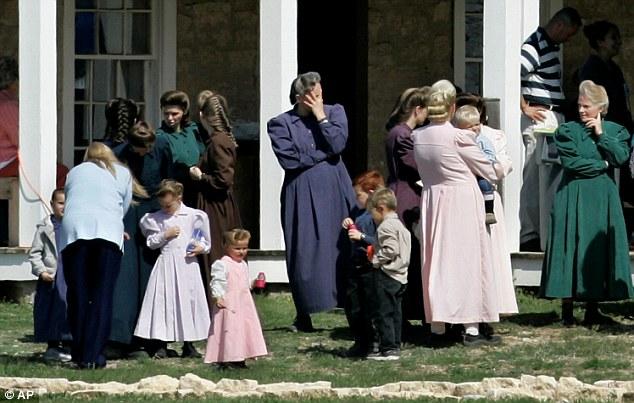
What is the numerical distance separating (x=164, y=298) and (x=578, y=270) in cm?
301

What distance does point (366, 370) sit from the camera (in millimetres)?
13172

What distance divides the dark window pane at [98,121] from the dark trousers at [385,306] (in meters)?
6.54

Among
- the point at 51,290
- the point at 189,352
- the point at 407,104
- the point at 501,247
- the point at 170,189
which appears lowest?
the point at 189,352

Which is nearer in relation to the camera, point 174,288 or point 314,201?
point 174,288

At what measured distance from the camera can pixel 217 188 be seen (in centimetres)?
1473

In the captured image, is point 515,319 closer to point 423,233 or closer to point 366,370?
point 423,233

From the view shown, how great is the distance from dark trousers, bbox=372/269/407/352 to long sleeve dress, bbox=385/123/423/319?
92 cm

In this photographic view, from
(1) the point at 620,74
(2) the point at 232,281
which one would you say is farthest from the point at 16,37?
(2) the point at 232,281

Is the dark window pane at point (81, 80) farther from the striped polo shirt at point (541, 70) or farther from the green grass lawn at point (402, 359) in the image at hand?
the striped polo shirt at point (541, 70)

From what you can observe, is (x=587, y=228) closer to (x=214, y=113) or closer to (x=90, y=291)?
(x=214, y=113)

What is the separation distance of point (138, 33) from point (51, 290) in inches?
235

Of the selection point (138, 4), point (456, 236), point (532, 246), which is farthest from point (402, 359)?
point (138, 4)

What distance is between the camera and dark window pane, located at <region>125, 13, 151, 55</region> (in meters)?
19.8

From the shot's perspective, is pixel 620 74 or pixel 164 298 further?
pixel 620 74
